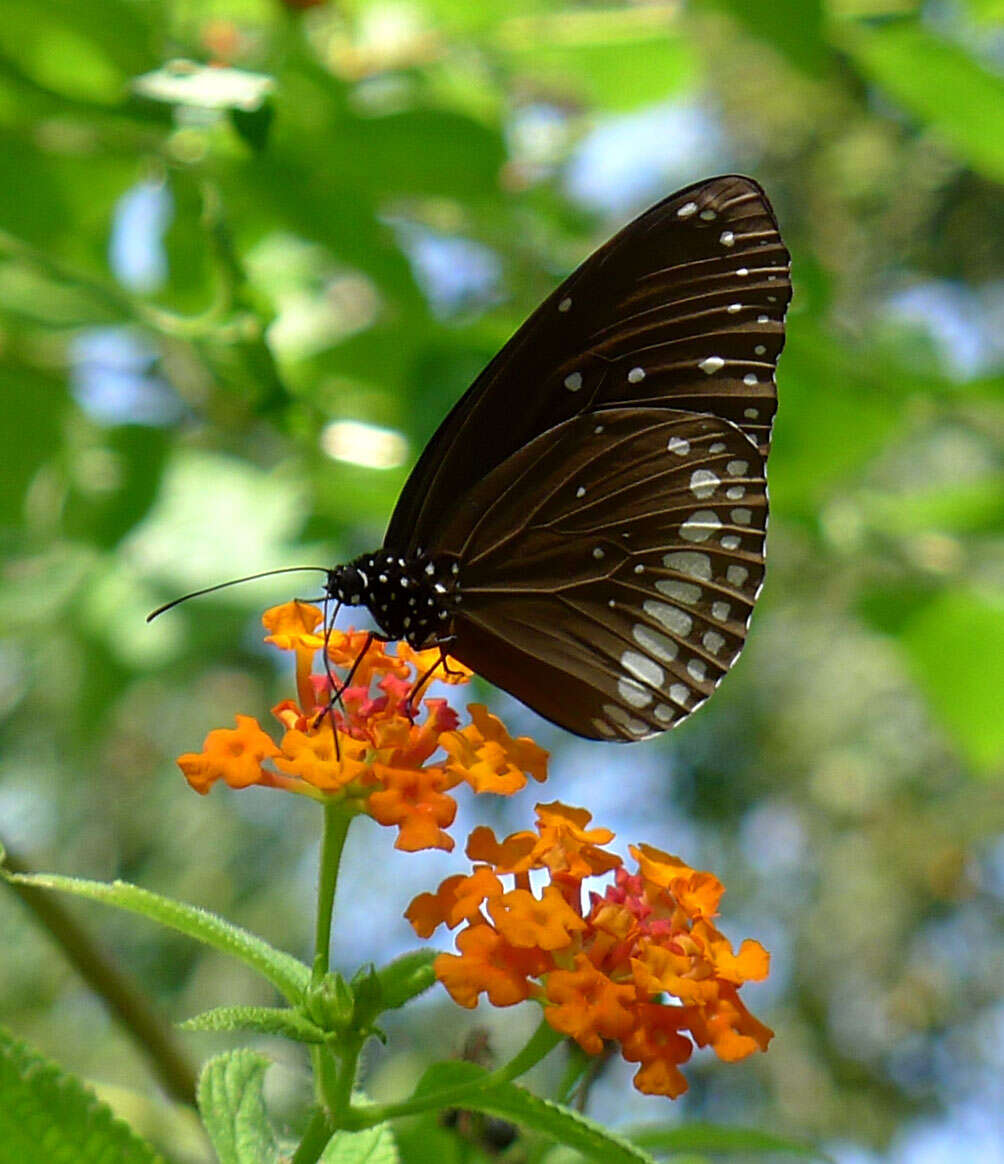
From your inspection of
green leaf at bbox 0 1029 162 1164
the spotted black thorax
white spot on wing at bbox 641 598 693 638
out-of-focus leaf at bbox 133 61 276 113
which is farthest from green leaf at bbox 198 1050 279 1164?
out-of-focus leaf at bbox 133 61 276 113

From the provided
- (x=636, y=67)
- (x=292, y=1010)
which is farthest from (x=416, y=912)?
(x=636, y=67)

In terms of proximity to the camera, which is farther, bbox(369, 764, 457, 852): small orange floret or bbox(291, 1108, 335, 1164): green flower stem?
bbox(369, 764, 457, 852): small orange floret

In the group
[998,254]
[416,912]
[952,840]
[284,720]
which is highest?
[998,254]

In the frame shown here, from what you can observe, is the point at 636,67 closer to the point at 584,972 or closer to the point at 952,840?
the point at 584,972

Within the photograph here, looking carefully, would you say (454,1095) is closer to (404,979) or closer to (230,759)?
(404,979)

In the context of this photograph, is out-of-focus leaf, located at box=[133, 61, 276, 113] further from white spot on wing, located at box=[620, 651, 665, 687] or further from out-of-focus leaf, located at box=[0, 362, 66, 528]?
white spot on wing, located at box=[620, 651, 665, 687]

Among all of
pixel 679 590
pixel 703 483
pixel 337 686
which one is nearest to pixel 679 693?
pixel 679 590
